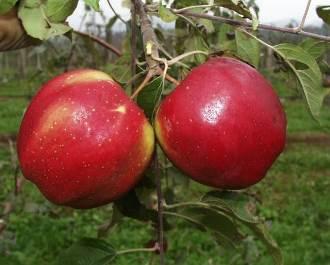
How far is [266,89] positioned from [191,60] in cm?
31

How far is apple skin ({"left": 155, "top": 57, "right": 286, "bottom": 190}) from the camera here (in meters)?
0.68

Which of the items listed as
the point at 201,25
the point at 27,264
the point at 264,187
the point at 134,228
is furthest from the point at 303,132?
the point at 201,25

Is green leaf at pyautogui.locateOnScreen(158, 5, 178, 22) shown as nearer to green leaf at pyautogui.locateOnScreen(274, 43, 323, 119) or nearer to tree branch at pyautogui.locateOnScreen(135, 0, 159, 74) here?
tree branch at pyautogui.locateOnScreen(135, 0, 159, 74)

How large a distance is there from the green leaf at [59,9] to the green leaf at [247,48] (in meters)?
0.22

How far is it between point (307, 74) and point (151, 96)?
0.72ft

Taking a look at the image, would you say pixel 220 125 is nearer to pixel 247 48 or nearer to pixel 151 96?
pixel 151 96

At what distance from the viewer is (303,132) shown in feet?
29.2

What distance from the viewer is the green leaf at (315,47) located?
874mm

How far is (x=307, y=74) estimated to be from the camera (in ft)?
2.70

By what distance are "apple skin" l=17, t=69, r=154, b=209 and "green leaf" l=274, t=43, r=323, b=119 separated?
0.71 feet

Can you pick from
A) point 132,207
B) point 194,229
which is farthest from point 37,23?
point 194,229

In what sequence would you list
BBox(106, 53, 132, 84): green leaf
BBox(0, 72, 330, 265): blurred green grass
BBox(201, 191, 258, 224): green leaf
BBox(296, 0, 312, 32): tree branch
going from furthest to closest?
BBox(0, 72, 330, 265): blurred green grass → BBox(106, 53, 132, 84): green leaf → BBox(201, 191, 258, 224): green leaf → BBox(296, 0, 312, 32): tree branch

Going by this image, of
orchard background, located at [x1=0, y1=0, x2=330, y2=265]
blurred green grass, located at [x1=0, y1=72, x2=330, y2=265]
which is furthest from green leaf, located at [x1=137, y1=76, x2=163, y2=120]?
blurred green grass, located at [x1=0, y1=72, x2=330, y2=265]

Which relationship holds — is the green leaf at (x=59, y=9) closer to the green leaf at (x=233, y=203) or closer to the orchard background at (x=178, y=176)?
the orchard background at (x=178, y=176)
